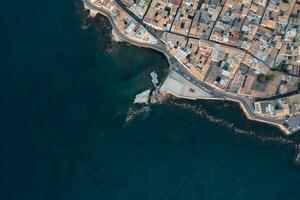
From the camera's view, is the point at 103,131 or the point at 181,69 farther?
the point at 181,69

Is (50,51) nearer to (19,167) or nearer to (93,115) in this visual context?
(93,115)

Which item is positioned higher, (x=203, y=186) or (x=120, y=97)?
(x=120, y=97)

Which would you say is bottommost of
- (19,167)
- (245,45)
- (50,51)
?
(19,167)

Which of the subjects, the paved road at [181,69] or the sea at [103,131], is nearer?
the sea at [103,131]

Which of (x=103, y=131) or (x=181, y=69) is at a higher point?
(x=181, y=69)

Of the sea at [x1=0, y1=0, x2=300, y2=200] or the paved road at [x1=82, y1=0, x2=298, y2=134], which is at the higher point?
the paved road at [x1=82, y1=0, x2=298, y2=134]

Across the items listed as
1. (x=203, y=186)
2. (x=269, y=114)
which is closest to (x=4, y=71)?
(x=203, y=186)

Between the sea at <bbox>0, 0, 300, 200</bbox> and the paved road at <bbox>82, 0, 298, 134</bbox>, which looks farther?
the paved road at <bbox>82, 0, 298, 134</bbox>

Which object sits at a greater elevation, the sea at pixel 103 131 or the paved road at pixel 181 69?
the paved road at pixel 181 69
